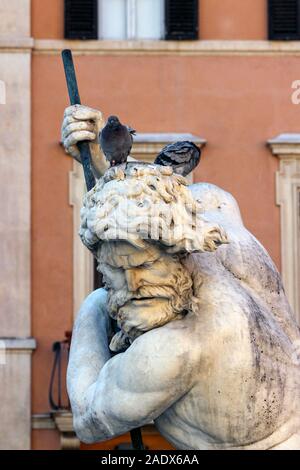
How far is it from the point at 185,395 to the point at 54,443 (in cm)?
1734

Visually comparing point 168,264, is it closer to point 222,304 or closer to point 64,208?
point 222,304

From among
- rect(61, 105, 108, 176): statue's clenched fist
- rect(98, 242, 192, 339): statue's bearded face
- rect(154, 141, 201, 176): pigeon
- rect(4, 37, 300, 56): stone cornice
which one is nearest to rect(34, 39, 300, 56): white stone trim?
rect(4, 37, 300, 56): stone cornice

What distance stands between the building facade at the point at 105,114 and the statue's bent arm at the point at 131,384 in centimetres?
1689

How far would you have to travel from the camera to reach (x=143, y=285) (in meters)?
4.70

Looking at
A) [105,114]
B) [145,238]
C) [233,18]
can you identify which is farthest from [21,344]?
[145,238]

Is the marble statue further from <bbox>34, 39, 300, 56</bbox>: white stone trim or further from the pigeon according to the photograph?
<bbox>34, 39, 300, 56</bbox>: white stone trim

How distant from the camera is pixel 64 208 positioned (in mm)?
22438

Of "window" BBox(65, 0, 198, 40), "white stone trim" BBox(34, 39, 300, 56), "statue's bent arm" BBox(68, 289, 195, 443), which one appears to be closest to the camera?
"statue's bent arm" BBox(68, 289, 195, 443)

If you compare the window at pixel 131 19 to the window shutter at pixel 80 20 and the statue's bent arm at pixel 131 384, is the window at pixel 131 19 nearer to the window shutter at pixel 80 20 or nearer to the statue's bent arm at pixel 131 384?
the window shutter at pixel 80 20

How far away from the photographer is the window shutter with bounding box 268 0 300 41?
2256cm

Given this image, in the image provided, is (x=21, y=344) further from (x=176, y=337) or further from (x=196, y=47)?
(x=176, y=337)

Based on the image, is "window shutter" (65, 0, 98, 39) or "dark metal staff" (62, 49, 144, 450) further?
"window shutter" (65, 0, 98, 39)

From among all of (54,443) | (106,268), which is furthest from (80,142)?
(54,443)

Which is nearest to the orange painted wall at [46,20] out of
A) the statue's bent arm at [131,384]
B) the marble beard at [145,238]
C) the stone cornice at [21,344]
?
the stone cornice at [21,344]
